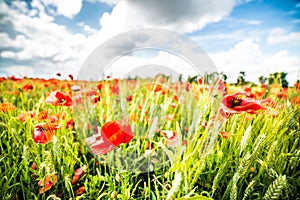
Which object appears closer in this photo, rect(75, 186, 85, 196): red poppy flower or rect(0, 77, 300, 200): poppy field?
rect(0, 77, 300, 200): poppy field

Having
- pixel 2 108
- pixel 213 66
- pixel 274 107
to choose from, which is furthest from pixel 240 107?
pixel 2 108

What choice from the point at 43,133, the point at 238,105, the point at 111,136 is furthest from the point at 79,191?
the point at 238,105

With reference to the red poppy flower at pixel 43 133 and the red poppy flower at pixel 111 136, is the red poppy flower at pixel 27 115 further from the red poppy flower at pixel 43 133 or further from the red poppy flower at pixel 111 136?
the red poppy flower at pixel 111 136

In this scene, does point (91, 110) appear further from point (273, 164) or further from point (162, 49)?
point (273, 164)

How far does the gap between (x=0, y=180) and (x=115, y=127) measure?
1.26 feet

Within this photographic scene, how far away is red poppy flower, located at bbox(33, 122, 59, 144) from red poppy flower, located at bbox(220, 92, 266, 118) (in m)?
0.49

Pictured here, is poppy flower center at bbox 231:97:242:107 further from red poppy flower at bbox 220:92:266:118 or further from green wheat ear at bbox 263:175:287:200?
green wheat ear at bbox 263:175:287:200

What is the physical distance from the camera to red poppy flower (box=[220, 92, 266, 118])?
1.82 feet

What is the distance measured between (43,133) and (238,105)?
0.54m

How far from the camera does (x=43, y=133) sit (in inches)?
25.8

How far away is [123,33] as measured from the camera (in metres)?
0.79

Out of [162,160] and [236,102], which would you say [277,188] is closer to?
[236,102]

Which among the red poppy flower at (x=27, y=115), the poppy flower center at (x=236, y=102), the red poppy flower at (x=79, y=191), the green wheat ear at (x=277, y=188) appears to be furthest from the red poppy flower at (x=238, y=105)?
the red poppy flower at (x=27, y=115)

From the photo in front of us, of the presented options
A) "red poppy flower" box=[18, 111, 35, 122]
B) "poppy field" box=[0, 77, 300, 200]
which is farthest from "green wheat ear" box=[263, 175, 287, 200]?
"red poppy flower" box=[18, 111, 35, 122]
